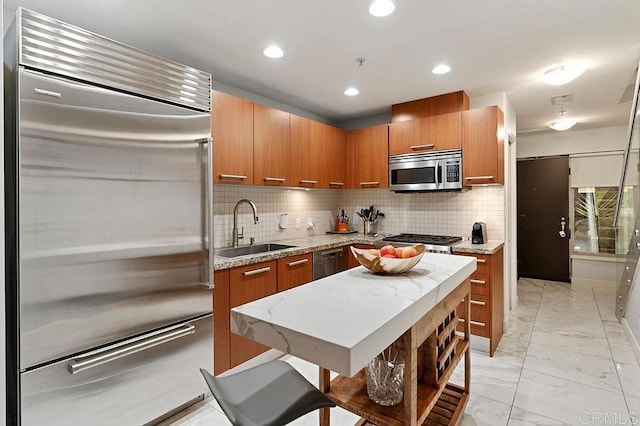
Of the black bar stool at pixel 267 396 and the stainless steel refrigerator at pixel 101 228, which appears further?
the stainless steel refrigerator at pixel 101 228

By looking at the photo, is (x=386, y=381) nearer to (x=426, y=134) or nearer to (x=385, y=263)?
(x=385, y=263)

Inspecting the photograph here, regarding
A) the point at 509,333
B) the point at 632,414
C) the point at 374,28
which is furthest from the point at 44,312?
the point at 509,333

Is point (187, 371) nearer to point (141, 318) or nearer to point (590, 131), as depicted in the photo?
point (141, 318)

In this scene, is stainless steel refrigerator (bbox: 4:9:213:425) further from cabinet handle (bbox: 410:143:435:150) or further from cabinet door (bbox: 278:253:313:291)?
cabinet handle (bbox: 410:143:435:150)

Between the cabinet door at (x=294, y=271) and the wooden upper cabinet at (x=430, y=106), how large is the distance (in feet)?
6.28

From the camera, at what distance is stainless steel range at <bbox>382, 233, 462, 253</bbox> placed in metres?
3.05

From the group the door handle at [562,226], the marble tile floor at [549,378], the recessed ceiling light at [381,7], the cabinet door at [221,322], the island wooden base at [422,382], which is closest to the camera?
the island wooden base at [422,382]

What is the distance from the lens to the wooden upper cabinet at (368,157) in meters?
3.82

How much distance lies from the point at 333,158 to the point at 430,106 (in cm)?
119

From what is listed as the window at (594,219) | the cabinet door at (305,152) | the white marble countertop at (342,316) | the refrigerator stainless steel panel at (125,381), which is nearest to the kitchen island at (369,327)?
the white marble countertop at (342,316)

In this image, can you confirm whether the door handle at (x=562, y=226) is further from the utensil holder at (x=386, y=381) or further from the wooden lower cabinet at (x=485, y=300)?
the utensil holder at (x=386, y=381)

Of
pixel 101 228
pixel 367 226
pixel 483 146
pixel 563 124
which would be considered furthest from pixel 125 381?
pixel 563 124

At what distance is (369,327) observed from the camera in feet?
3.04

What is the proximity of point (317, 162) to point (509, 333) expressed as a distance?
264 cm
